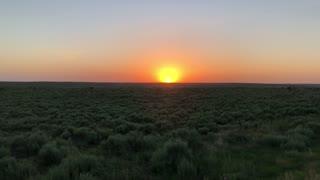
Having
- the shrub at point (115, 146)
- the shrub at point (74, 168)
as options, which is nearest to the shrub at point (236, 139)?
the shrub at point (115, 146)

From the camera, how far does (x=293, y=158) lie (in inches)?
341

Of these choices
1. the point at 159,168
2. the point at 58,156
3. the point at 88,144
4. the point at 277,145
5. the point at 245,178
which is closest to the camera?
the point at 245,178

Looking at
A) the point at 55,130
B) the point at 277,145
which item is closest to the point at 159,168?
the point at 277,145

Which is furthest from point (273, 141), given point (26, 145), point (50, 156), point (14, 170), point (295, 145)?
point (26, 145)

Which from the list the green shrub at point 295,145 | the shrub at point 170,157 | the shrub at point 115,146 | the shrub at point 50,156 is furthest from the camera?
the shrub at point 115,146

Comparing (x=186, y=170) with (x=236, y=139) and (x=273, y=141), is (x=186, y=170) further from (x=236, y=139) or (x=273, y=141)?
(x=236, y=139)

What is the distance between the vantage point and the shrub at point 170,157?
771cm

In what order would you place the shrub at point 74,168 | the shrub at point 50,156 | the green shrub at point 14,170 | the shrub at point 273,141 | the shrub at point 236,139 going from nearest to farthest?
1. the shrub at point 74,168
2. the green shrub at point 14,170
3. the shrub at point 50,156
4. the shrub at point 273,141
5. the shrub at point 236,139

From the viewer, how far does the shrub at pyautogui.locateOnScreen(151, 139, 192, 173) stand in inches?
303

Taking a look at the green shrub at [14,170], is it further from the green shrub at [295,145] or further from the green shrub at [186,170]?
the green shrub at [295,145]

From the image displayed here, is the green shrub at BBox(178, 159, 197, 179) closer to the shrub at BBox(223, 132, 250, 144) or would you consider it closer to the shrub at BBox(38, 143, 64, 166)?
the shrub at BBox(38, 143, 64, 166)

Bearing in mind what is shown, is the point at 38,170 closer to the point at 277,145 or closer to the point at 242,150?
the point at 242,150

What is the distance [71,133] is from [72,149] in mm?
4211

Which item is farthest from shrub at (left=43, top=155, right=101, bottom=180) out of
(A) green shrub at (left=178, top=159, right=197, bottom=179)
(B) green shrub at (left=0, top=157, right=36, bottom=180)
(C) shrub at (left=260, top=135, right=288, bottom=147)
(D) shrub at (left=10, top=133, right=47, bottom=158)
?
(C) shrub at (left=260, top=135, right=288, bottom=147)
